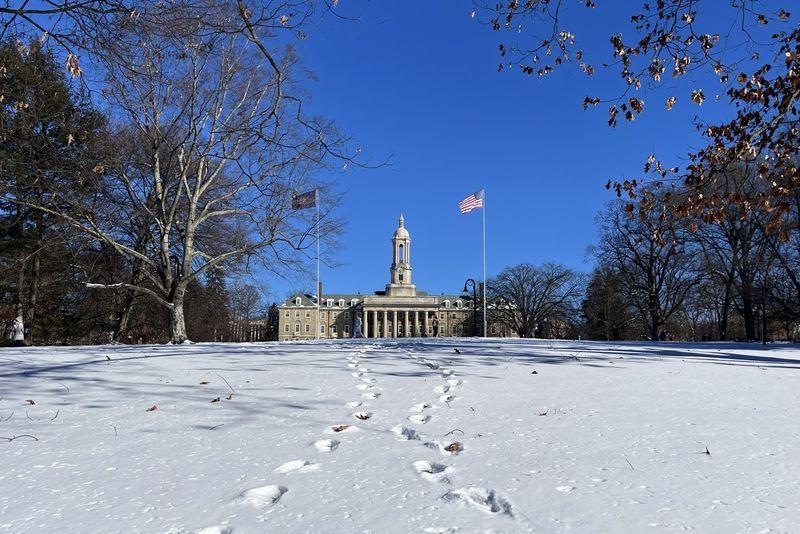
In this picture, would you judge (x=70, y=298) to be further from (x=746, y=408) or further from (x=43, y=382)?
(x=746, y=408)

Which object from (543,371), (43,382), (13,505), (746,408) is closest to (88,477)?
(13,505)

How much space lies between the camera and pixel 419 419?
13.7 ft

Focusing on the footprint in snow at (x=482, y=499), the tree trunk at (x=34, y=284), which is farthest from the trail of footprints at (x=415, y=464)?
the tree trunk at (x=34, y=284)

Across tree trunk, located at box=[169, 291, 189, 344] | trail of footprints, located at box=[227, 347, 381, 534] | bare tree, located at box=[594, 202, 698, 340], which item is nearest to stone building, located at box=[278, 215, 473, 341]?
bare tree, located at box=[594, 202, 698, 340]

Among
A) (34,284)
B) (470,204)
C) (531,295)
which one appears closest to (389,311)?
(531,295)

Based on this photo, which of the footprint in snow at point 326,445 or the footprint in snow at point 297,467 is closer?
the footprint in snow at point 297,467

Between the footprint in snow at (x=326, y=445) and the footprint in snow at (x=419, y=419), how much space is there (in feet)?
2.54

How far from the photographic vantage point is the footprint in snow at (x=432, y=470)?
9.12ft

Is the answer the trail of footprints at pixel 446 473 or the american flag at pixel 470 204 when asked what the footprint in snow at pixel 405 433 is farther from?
the american flag at pixel 470 204

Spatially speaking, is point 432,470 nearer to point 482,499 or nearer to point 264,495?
point 482,499

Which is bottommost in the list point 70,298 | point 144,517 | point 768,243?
point 144,517

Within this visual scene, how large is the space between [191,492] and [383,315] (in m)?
106

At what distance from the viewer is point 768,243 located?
72.9ft

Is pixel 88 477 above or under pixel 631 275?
under
